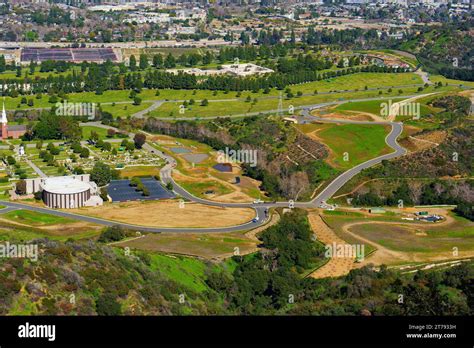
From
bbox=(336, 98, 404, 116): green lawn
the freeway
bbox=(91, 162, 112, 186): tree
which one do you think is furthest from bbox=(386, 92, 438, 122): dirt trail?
bbox=(91, 162, 112, 186): tree

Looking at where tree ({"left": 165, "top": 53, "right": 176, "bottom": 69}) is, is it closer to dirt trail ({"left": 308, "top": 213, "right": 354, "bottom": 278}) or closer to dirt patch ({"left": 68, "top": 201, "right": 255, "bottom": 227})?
dirt patch ({"left": 68, "top": 201, "right": 255, "bottom": 227})

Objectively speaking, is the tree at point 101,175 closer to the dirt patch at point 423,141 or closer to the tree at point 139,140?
the tree at point 139,140

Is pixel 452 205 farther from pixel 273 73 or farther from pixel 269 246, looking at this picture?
pixel 273 73

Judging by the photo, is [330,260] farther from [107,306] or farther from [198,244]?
[107,306]

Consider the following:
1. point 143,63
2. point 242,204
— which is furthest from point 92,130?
point 143,63

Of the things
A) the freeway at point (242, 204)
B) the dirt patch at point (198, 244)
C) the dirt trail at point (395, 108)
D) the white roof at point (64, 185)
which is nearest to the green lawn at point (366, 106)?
the dirt trail at point (395, 108)
